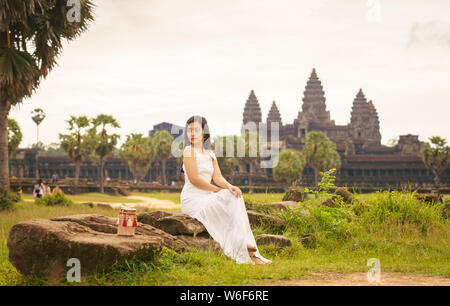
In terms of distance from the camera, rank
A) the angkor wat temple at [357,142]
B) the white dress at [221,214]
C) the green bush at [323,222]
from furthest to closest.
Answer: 1. the angkor wat temple at [357,142]
2. the green bush at [323,222]
3. the white dress at [221,214]

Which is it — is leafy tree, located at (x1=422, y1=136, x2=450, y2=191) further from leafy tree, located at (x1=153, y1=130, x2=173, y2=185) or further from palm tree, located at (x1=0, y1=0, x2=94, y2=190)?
palm tree, located at (x1=0, y1=0, x2=94, y2=190)

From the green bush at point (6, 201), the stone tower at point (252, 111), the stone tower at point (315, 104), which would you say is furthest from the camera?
the stone tower at point (315, 104)

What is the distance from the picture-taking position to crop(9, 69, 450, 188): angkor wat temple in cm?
5422

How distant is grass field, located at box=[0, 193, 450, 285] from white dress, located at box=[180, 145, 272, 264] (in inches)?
10.7

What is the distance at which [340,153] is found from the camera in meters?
61.0

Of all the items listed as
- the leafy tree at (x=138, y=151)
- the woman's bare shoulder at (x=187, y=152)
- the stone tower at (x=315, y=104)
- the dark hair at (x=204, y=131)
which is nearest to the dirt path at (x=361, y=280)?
the woman's bare shoulder at (x=187, y=152)

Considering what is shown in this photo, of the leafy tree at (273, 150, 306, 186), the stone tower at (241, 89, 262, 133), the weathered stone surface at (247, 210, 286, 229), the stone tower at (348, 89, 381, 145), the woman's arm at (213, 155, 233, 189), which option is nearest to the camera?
the woman's arm at (213, 155, 233, 189)

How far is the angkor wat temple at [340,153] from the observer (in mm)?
54219

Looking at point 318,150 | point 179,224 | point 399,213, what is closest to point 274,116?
point 318,150
